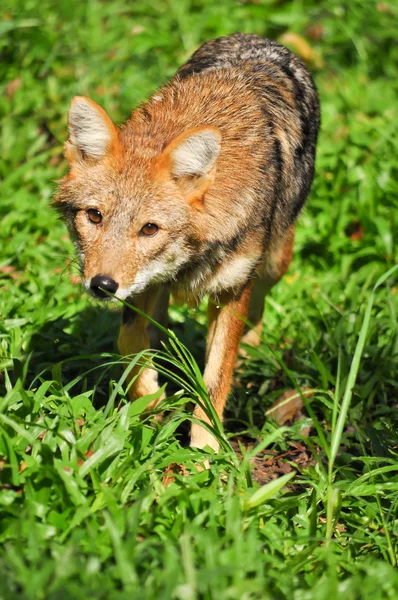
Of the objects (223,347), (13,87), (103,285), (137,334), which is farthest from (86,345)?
(13,87)

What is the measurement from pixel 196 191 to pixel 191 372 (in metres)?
0.96

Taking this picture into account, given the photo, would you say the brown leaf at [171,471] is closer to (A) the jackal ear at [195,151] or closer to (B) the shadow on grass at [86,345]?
(B) the shadow on grass at [86,345]

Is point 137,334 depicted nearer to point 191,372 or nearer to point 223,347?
point 223,347

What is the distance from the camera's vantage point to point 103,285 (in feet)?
13.4

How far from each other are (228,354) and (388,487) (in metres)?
1.37

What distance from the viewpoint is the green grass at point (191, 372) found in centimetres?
327

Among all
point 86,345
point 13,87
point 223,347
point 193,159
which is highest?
point 13,87

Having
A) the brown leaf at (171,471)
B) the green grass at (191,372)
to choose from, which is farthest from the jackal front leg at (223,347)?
the brown leaf at (171,471)

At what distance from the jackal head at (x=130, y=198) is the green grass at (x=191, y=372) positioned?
483 mm

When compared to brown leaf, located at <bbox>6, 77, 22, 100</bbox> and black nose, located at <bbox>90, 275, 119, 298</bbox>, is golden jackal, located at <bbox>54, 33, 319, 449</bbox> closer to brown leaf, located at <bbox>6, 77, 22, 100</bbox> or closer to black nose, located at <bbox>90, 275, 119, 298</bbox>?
black nose, located at <bbox>90, 275, 119, 298</bbox>

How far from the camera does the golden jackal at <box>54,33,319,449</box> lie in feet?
14.1

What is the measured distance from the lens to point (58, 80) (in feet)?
29.0

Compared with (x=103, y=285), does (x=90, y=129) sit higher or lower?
higher

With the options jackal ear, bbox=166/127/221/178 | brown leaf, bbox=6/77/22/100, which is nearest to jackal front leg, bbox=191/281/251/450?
jackal ear, bbox=166/127/221/178
